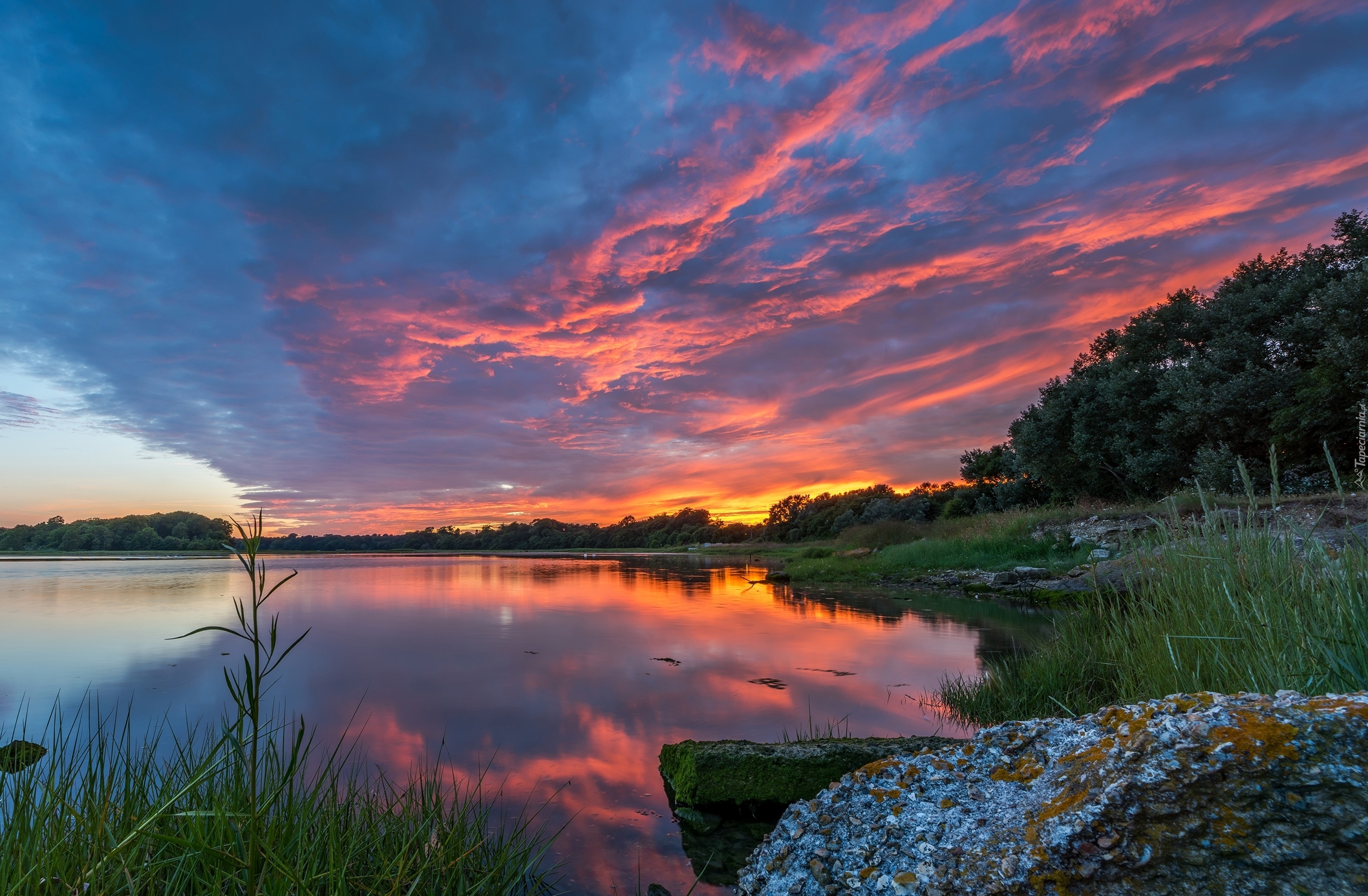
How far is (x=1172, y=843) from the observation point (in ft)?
5.70

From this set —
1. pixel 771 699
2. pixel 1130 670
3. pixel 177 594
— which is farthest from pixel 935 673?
pixel 177 594

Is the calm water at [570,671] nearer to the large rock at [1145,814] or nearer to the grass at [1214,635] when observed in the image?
the grass at [1214,635]

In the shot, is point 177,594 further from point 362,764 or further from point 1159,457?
point 1159,457

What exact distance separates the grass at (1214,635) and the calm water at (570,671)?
3.89 ft

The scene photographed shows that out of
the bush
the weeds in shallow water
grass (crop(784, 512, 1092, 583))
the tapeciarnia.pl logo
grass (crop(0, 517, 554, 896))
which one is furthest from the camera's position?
the bush

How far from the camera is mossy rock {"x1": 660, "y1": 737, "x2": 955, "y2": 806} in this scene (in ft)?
13.8

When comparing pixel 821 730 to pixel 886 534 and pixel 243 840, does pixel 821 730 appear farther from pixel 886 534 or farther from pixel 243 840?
pixel 886 534

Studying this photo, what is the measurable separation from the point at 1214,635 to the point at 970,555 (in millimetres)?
23021

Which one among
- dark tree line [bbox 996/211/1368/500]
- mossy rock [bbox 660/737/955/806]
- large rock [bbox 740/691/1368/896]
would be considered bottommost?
mossy rock [bbox 660/737/955/806]

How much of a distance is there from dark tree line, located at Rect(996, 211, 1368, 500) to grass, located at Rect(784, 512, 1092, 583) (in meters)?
5.54

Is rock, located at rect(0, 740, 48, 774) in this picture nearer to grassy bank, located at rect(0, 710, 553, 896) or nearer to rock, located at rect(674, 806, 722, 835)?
grassy bank, located at rect(0, 710, 553, 896)

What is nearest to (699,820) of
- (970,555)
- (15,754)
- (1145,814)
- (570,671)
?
(1145,814)

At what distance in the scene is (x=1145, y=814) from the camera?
1.80 meters

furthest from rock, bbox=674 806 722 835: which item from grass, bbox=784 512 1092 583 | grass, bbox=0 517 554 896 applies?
grass, bbox=784 512 1092 583
